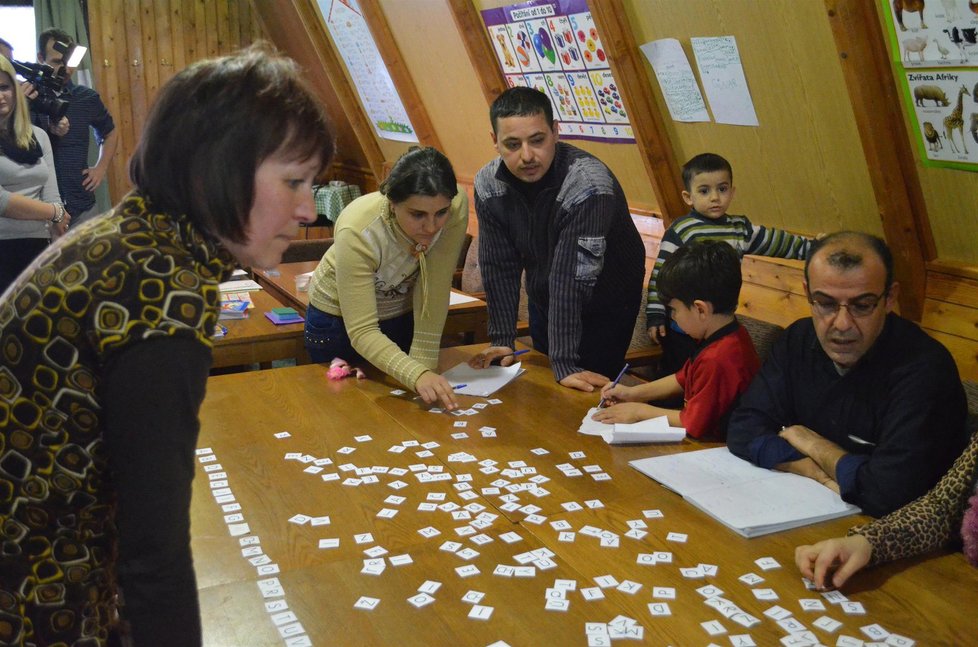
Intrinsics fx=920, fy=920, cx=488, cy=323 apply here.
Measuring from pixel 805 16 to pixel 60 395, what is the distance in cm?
290

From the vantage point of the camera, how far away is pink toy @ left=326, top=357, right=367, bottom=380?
310 centimetres

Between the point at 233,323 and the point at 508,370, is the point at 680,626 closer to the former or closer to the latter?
the point at 508,370

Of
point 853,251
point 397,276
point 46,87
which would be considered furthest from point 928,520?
point 46,87

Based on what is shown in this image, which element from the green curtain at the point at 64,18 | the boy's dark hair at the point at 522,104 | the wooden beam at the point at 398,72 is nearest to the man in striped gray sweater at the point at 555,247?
the boy's dark hair at the point at 522,104

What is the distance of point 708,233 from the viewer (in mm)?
3617

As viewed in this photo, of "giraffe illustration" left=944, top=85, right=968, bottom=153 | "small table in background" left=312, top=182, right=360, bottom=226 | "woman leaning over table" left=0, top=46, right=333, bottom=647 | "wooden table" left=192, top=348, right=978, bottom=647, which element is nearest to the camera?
"woman leaning over table" left=0, top=46, right=333, bottom=647

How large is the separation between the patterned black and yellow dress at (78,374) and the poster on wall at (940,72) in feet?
7.93

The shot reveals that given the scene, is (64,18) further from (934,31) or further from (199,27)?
(934,31)

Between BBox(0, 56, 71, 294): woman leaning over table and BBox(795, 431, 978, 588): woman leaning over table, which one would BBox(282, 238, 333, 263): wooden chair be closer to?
BBox(0, 56, 71, 294): woman leaning over table

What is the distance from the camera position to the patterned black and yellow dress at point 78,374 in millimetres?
1024

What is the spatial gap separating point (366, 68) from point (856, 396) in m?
5.76

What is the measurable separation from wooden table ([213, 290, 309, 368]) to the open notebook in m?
1.93

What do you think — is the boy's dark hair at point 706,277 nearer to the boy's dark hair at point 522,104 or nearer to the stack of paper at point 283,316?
the boy's dark hair at point 522,104

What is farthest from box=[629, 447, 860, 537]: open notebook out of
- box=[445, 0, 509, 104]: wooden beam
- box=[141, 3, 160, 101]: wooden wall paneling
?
box=[141, 3, 160, 101]: wooden wall paneling
